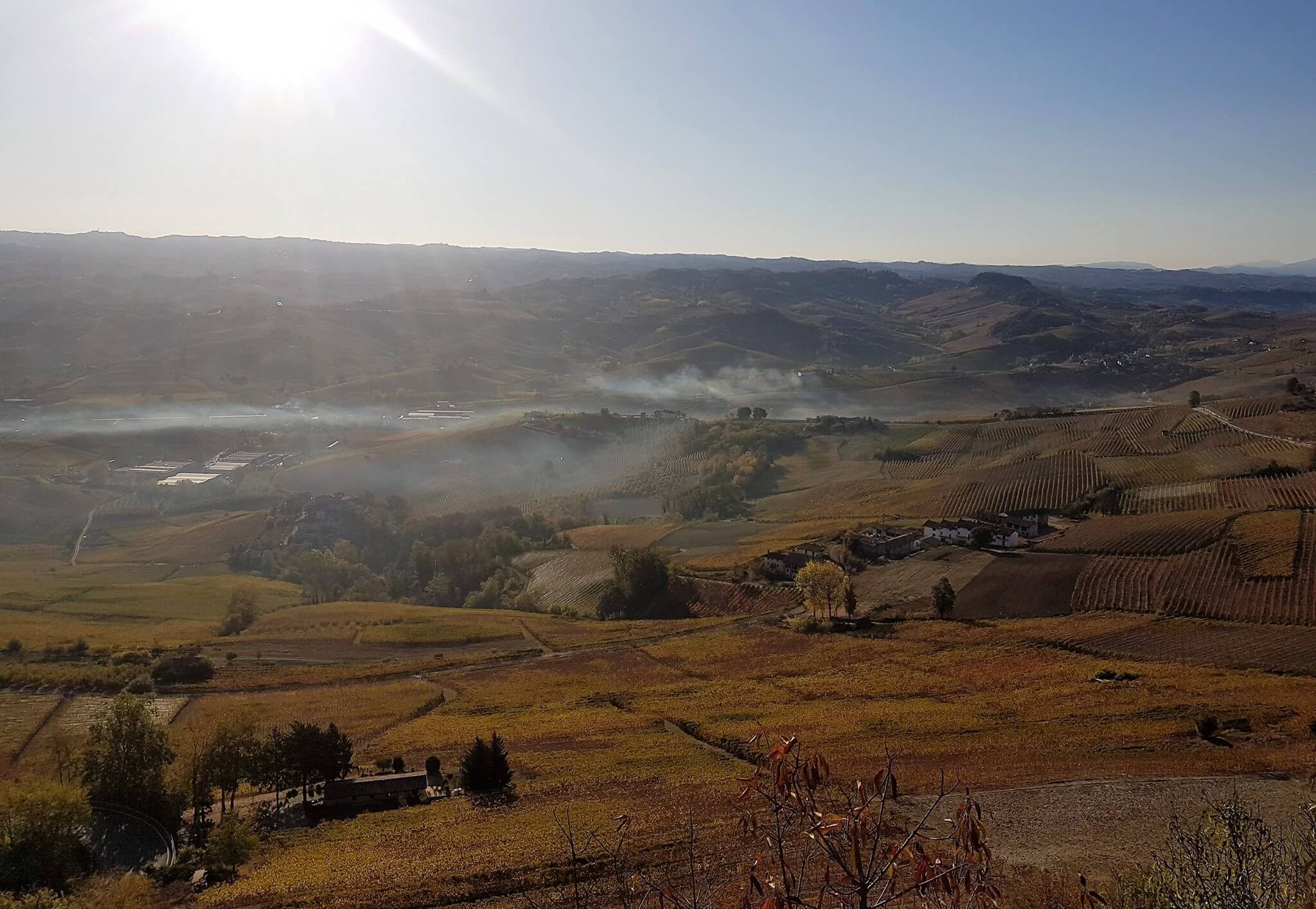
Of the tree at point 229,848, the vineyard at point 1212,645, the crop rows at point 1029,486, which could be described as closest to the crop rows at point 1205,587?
the vineyard at point 1212,645

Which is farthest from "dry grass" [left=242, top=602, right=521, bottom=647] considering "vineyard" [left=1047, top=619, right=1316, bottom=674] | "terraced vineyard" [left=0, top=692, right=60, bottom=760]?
"vineyard" [left=1047, top=619, right=1316, bottom=674]

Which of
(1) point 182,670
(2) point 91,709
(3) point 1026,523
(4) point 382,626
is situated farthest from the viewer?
(3) point 1026,523

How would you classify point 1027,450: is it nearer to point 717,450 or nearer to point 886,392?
point 717,450

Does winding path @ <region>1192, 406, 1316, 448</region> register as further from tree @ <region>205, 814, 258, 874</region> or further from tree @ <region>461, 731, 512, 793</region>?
tree @ <region>205, 814, 258, 874</region>

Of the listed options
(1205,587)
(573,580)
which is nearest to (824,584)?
(1205,587)

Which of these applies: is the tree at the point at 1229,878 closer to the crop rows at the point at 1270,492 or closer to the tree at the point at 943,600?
the tree at the point at 943,600

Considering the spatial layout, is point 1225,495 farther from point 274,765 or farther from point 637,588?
point 274,765

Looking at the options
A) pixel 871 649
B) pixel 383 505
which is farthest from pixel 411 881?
pixel 383 505
